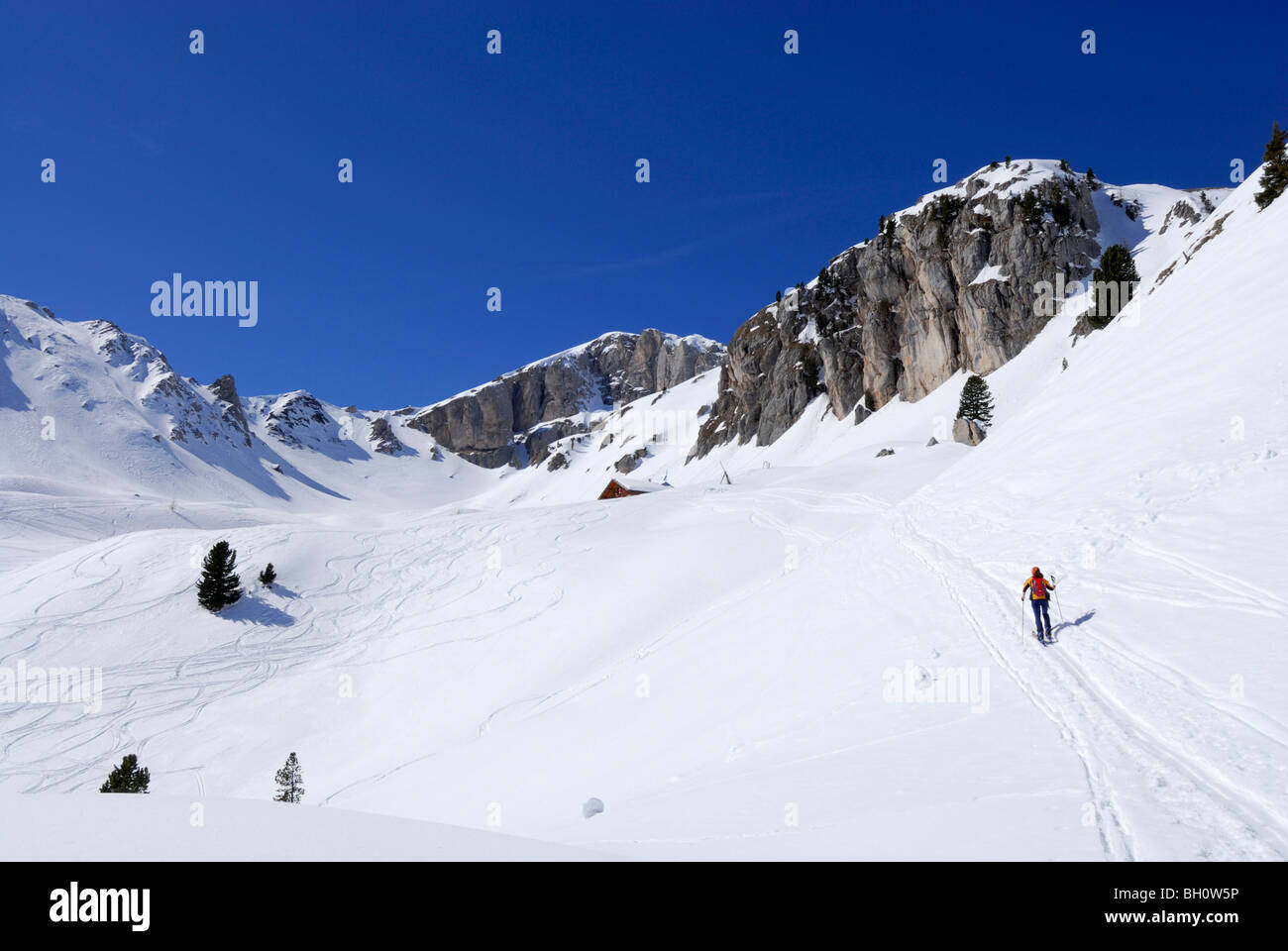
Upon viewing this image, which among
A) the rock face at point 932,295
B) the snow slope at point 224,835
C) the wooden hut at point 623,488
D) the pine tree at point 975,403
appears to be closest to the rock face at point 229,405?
the rock face at point 932,295

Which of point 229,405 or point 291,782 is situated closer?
point 291,782

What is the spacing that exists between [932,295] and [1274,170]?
157ft

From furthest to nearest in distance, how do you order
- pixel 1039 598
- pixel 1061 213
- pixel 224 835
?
pixel 1061 213 < pixel 1039 598 < pixel 224 835

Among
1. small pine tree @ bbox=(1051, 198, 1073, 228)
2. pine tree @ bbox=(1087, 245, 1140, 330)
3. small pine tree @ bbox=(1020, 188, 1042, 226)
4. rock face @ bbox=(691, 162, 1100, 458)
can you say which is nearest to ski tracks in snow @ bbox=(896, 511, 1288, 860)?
pine tree @ bbox=(1087, 245, 1140, 330)

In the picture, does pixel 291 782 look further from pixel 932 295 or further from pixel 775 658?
pixel 932 295

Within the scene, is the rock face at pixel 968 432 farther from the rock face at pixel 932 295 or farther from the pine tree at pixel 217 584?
the pine tree at pixel 217 584

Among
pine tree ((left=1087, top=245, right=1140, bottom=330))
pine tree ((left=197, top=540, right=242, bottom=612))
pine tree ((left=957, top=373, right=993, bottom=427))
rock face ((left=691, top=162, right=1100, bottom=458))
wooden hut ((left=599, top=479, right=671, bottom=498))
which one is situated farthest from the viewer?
rock face ((left=691, top=162, right=1100, bottom=458))

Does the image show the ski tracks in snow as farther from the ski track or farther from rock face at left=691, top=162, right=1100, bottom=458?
rock face at left=691, top=162, right=1100, bottom=458

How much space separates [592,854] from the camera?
4777mm

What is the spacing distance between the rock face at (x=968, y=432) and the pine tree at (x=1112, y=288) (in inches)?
612

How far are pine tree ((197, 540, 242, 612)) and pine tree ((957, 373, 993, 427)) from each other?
50327 mm

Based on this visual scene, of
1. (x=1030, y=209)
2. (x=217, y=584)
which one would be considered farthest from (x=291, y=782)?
(x=1030, y=209)

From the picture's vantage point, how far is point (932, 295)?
83750 mm

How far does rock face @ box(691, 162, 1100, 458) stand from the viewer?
75.3m
